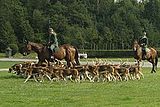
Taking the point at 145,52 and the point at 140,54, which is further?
the point at 145,52

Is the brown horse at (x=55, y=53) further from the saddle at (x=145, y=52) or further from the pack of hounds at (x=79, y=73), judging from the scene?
the saddle at (x=145, y=52)

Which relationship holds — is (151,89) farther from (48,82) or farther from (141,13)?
(141,13)

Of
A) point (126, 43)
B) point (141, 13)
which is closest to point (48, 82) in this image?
point (126, 43)

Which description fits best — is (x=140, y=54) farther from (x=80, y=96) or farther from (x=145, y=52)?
(x=80, y=96)

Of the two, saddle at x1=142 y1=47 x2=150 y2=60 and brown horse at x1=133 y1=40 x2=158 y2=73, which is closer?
brown horse at x1=133 y1=40 x2=158 y2=73

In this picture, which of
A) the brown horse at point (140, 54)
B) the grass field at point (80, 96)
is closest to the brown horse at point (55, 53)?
the brown horse at point (140, 54)

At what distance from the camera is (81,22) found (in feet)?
354

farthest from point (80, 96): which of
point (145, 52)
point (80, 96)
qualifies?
point (145, 52)

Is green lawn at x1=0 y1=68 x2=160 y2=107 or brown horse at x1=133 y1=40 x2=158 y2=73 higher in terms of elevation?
green lawn at x1=0 y1=68 x2=160 y2=107

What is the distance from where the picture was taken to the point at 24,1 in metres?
118

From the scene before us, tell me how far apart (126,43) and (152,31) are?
840cm

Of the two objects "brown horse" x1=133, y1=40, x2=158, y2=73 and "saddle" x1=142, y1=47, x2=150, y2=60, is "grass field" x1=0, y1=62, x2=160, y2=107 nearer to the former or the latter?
"brown horse" x1=133, y1=40, x2=158, y2=73

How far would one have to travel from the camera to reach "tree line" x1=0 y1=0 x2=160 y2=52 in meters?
97.9

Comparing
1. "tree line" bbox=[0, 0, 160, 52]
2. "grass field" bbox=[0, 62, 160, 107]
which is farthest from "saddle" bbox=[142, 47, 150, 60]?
"tree line" bbox=[0, 0, 160, 52]
